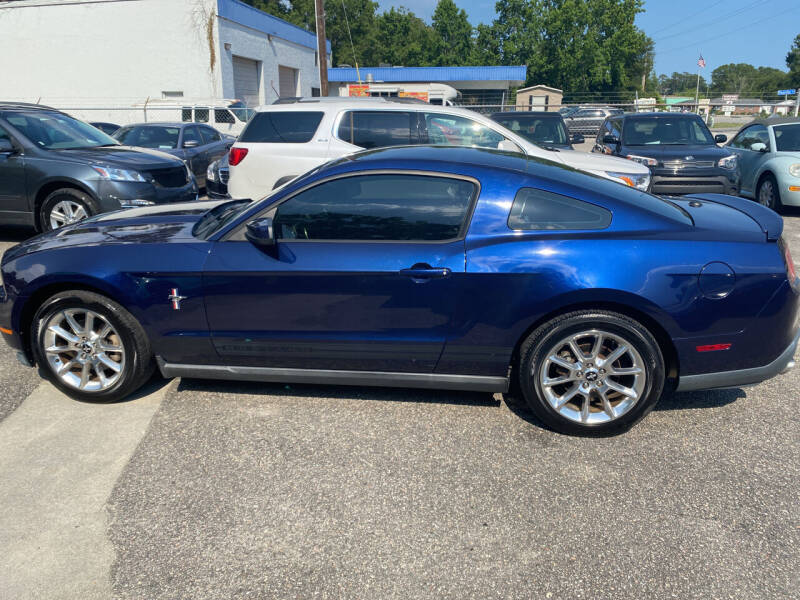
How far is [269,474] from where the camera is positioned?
3.11 metres

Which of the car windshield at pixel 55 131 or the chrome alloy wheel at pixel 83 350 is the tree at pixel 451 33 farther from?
the chrome alloy wheel at pixel 83 350

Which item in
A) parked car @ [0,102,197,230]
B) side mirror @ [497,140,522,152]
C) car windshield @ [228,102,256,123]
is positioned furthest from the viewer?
car windshield @ [228,102,256,123]

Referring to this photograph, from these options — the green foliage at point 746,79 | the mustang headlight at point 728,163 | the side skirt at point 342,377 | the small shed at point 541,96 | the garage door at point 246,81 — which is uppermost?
the green foliage at point 746,79

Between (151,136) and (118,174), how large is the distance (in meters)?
5.23

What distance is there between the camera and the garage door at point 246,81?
26192 millimetres

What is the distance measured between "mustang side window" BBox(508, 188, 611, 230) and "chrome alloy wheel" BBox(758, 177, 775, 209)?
27.3 feet

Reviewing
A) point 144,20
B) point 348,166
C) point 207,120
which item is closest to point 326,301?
point 348,166

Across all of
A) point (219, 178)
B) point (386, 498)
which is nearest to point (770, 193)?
point (219, 178)

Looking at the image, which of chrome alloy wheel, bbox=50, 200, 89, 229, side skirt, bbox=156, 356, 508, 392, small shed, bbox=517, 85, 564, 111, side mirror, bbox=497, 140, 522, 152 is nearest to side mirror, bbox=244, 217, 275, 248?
side skirt, bbox=156, 356, 508, 392

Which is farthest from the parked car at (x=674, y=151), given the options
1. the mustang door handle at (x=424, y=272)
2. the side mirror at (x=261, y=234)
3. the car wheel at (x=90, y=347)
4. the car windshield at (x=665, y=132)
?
the car wheel at (x=90, y=347)

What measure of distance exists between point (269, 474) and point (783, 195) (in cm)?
967

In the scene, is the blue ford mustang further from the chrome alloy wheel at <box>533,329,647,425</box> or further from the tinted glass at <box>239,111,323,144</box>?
the tinted glass at <box>239,111,323,144</box>

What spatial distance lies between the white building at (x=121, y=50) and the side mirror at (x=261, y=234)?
878 inches

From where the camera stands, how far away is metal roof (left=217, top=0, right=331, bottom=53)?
2419cm
